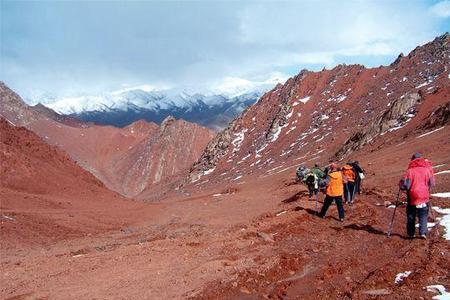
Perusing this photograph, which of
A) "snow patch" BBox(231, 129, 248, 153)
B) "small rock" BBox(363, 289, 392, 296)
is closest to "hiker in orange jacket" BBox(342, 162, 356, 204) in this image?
"small rock" BBox(363, 289, 392, 296)

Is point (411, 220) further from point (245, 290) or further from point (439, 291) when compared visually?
point (245, 290)

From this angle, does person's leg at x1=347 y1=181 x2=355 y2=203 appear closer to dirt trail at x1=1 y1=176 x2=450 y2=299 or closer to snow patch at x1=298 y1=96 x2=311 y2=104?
dirt trail at x1=1 y1=176 x2=450 y2=299

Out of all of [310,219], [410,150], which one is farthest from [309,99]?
[310,219]

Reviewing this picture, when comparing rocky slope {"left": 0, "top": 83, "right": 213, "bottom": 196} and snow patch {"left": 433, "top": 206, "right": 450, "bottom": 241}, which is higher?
rocky slope {"left": 0, "top": 83, "right": 213, "bottom": 196}

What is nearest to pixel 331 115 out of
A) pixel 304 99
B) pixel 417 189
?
pixel 304 99

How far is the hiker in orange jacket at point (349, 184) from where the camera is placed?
19.3 metres

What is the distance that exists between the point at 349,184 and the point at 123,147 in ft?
562

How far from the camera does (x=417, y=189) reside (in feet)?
40.4

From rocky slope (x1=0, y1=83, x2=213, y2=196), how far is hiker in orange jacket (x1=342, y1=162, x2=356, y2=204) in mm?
98105

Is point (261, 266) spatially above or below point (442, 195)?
above

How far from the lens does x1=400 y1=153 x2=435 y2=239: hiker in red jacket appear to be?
12.2 metres

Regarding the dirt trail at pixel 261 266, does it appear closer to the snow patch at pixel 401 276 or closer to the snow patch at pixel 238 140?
the snow patch at pixel 401 276

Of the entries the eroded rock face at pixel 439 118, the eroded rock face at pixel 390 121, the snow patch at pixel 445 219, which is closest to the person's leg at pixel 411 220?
the snow patch at pixel 445 219

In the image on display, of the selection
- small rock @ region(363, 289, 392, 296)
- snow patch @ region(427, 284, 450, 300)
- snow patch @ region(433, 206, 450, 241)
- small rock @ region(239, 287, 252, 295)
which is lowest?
snow patch @ region(433, 206, 450, 241)
